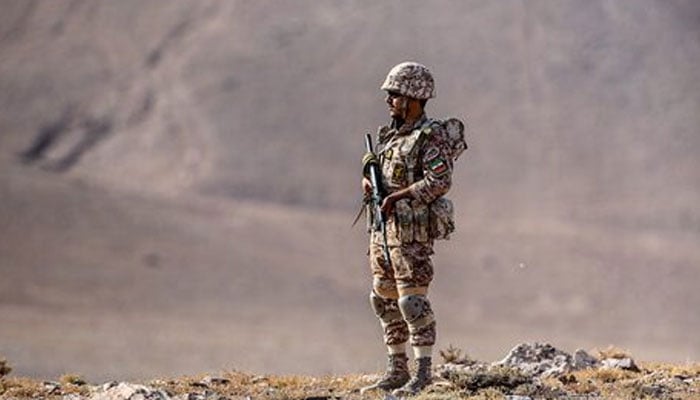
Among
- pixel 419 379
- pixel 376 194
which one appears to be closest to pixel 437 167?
pixel 376 194

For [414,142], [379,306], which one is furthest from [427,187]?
[379,306]

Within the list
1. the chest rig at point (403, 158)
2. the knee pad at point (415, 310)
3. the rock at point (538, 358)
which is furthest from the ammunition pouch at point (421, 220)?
the rock at point (538, 358)

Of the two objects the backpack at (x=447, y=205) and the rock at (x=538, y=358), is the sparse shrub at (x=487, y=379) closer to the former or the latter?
the backpack at (x=447, y=205)

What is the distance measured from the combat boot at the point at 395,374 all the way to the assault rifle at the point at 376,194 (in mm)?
990

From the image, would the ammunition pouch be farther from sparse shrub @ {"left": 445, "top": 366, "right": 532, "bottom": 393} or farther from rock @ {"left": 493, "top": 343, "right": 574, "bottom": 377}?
rock @ {"left": 493, "top": 343, "right": 574, "bottom": 377}

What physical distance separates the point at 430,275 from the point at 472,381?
1.22 metres

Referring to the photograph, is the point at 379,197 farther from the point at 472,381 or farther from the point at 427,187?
the point at 472,381

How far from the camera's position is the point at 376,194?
1279 cm

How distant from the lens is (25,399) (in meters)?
13.6

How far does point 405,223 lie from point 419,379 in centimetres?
152

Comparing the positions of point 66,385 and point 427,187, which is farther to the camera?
point 66,385

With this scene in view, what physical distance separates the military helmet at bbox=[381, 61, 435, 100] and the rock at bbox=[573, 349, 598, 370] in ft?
20.1

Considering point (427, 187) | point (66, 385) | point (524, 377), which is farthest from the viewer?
point (66, 385)

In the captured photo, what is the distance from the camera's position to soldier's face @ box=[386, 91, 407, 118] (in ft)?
41.8
